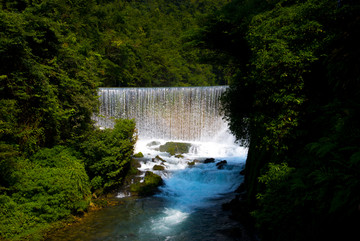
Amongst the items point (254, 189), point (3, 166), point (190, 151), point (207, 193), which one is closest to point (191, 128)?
point (190, 151)

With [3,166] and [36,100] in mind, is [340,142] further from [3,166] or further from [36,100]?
[36,100]

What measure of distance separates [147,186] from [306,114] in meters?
7.95

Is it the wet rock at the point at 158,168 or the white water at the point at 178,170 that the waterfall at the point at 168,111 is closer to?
the white water at the point at 178,170

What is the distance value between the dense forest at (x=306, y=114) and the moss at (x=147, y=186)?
4.15 meters

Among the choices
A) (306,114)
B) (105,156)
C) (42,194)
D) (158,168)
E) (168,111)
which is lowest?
(158,168)

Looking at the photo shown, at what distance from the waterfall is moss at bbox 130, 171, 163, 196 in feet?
30.2

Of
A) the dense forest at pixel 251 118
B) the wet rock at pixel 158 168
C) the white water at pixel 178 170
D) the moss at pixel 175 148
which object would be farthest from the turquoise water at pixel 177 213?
the moss at pixel 175 148

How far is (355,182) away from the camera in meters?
1.85

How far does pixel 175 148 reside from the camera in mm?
17312

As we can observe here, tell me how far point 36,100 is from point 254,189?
25.2ft

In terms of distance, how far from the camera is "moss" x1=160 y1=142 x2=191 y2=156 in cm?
1705

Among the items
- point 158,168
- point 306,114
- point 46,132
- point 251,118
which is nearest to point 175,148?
point 158,168

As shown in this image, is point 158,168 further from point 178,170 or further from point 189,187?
point 189,187

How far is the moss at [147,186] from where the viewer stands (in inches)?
394
